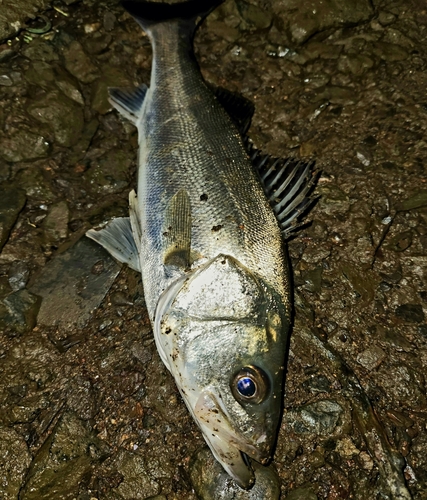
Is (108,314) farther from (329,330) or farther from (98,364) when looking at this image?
(329,330)

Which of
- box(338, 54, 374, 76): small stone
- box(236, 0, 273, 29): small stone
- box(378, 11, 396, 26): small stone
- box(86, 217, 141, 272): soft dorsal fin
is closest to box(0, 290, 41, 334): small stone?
box(86, 217, 141, 272): soft dorsal fin

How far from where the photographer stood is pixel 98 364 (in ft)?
9.64

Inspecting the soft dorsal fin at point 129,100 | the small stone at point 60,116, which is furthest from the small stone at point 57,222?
the soft dorsal fin at point 129,100

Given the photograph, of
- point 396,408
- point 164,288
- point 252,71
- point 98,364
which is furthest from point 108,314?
point 252,71

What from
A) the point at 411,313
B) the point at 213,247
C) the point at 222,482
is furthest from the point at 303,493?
the point at 213,247

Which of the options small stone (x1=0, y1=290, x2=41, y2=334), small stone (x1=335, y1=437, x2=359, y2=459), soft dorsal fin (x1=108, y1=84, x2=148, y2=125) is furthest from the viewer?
soft dorsal fin (x1=108, y1=84, x2=148, y2=125)

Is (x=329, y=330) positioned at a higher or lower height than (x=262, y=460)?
lower

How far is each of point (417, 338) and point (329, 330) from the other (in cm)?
60

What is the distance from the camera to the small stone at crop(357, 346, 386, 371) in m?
2.91

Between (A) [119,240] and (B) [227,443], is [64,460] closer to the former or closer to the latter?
(B) [227,443]

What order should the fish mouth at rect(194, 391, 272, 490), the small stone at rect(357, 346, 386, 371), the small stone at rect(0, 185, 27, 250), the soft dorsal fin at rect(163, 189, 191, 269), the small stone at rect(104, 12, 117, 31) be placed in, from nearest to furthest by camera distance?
1. the fish mouth at rect(194, 391, 272, 490)
2. the soft dorsal fin at rect(163, 189, 191, 269)
3. the small stone at rect(357, 346, 386, 371)
4. the small stone at rect(0, 185, 27, 250)
5. the small stone at rect(104, 12, 117, 31)

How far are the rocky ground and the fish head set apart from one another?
351mm

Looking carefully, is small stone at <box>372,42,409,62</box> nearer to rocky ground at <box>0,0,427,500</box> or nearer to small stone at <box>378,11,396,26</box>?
rocky ground at <box>0,0,427,500</box>

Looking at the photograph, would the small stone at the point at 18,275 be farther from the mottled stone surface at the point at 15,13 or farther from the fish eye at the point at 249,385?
the mottled stone surface at the point at 15,13
